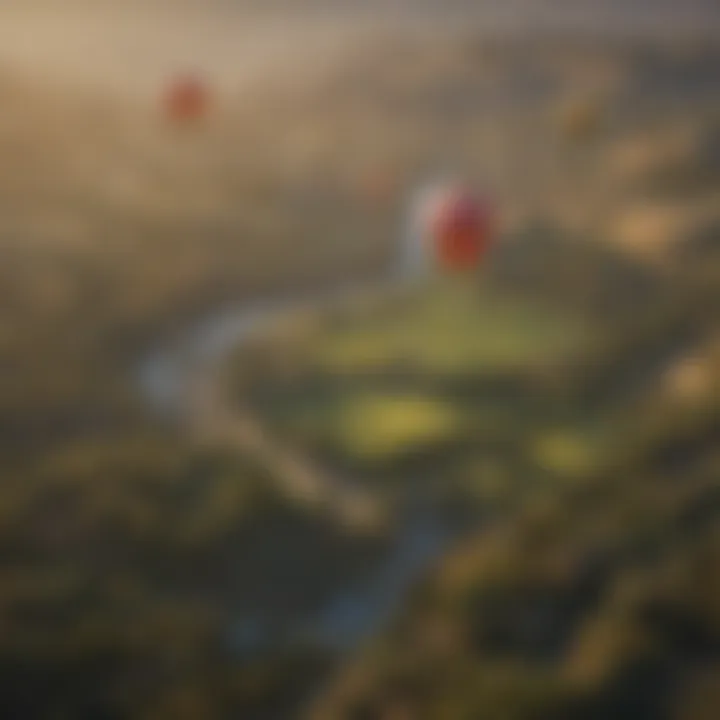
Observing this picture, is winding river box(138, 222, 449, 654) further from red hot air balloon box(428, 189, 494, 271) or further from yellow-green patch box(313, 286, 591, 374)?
red hot air balloon box(428, 189, 494, 271)

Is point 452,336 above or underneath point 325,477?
above

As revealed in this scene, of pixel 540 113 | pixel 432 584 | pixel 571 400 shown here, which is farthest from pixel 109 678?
pixel 540 113

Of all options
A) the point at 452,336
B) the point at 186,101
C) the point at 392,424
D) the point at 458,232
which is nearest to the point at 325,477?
the point at 392,424

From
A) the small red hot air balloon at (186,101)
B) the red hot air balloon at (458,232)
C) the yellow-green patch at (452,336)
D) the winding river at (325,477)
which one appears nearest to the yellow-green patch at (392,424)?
the winding river at (325,477)

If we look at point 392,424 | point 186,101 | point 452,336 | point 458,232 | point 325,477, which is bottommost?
point 325,477

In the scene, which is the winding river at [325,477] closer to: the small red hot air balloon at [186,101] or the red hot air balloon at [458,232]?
the red hot air balloon at [458,232]

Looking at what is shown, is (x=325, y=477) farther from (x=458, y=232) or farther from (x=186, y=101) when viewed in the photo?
(x=186, y=101)

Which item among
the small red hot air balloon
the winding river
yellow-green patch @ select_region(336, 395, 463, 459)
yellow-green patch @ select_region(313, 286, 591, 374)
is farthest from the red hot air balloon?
the small red hot air balloon
